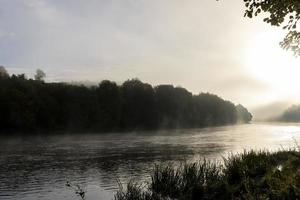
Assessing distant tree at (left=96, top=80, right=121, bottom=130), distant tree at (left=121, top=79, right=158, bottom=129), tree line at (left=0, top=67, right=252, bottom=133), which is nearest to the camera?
tree line at (left=0, top=67, right=252, bottom=133)

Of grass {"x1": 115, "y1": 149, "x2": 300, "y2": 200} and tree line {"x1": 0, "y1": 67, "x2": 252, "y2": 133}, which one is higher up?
tree line {"x1": 0, "y1": 67, "x2": 252, "y2": 133}

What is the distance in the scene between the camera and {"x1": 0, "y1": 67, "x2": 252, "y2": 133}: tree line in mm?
123500

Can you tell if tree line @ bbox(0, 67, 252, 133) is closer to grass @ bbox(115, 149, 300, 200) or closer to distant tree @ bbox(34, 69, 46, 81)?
distant tree @ bbox(34, 69, 46, 81)

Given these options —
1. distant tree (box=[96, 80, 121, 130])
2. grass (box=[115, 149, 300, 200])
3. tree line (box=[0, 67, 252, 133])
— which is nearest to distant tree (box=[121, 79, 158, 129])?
tree line (box=[0, 67, 252, 133])

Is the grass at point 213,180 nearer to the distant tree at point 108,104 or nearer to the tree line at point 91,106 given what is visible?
the tree line at point 91,106

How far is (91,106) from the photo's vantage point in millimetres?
151250

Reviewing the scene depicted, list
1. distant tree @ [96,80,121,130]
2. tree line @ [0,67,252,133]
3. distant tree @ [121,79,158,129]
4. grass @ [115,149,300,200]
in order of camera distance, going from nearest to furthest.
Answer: grass @ [115,149,300,200], tree line @ [0,67,252,133], distant tree @ [96,80,121,130], distant tree @ [121,79,158,129]

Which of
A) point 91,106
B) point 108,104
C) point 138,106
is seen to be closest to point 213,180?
point 91,106

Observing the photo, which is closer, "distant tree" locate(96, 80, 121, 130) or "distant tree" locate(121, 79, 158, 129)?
"distant tree" locate(96, 80, 121, 130)

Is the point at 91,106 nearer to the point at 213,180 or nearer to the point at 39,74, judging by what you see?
the point at 39,74

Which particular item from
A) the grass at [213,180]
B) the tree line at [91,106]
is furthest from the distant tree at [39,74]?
the grass at [213,180]

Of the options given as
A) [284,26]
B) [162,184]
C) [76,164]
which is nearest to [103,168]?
[76,164]

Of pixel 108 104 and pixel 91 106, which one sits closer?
pixel 91 106

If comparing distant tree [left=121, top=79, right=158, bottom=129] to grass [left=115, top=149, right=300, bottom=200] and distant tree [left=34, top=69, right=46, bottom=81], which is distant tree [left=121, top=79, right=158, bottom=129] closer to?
distant tree [left=34, top=69, right=46, bottom=81]
